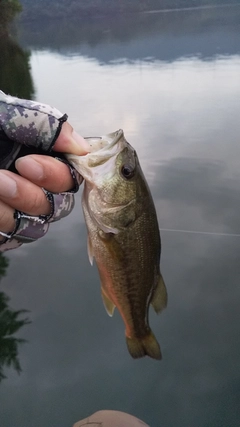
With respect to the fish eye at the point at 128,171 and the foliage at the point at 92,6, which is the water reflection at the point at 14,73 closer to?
the fish eye at the point at 128,171

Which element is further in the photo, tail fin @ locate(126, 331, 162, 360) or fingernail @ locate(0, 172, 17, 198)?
tail fin @ locate(126, 331, 162, 360)

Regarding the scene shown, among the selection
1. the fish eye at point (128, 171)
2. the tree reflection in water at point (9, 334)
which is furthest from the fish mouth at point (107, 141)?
the tree reflection in water at point (9, 334)

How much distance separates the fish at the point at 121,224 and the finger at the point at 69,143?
0.09ft

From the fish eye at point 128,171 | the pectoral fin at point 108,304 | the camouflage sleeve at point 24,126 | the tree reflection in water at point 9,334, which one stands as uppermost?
the camouflage sleeve at point 24,126

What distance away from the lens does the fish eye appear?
5.78 feet

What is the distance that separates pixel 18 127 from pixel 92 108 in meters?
14.2

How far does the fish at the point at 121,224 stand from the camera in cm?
174

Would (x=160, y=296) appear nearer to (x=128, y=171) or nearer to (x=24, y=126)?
(x=128, y=171)

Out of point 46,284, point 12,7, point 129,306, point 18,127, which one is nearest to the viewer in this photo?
point 18,127

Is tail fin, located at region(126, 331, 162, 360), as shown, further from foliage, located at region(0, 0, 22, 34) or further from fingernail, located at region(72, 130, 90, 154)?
foliage, located at region(0, 0, 22, 34)

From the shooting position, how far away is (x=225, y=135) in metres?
10.9

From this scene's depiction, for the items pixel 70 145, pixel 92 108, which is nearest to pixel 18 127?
pixel 70 145

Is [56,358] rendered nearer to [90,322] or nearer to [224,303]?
[90,322]

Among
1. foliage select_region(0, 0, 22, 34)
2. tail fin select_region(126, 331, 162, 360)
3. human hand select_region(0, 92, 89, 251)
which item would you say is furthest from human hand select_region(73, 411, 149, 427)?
foliage select_region(0, 0, 22, 34)
